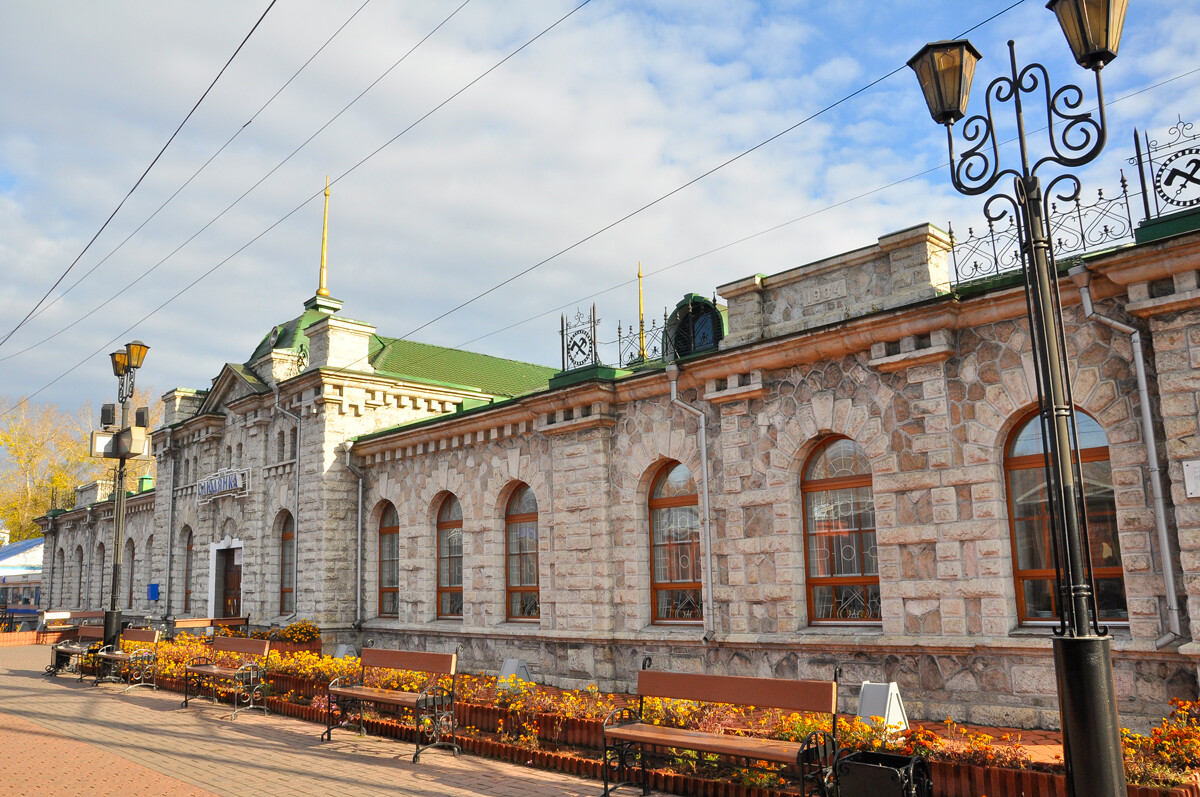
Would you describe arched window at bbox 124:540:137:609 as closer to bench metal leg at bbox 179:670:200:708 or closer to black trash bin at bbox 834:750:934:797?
bench metal leg at bbox 179:670:200:708

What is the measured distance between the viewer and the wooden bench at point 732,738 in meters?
7.27

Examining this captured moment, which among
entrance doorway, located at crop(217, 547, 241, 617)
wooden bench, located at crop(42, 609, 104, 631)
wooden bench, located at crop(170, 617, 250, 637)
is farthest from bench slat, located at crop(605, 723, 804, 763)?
wooden bench, located at crop(42, 609, 104, 631)

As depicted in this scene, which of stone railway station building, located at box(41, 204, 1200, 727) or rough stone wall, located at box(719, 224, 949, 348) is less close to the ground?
rough stone wall, located at box(719, 224, 949, 348)

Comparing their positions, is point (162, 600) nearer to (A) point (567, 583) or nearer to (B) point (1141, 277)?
(A) point (567, 583)

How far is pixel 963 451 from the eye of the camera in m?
10.1

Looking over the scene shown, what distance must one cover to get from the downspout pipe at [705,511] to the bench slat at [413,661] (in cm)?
348

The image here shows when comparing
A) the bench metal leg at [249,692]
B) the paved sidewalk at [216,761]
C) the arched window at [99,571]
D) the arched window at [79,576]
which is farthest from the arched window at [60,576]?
the bench metal leg at [249,692]

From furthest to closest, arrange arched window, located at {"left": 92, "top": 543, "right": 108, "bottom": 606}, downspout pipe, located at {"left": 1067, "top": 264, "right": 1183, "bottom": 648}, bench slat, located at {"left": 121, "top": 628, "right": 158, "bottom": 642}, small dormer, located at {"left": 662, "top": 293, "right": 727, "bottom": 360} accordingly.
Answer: arched window, located at {"left": 92, "top": 543, "right": 108, "bottom": 606}
bench slat, located at {"left": 121, "top": 628, "right": 158, "bottom": 642}
small dormer, located at {"left": 662, "top": 293, "right": 727, "bottom": 360}
downspout pipe, located at {"left": 1067, "top": 264, "right": 1183, "bottom": 648}

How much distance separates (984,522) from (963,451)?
32.3 inches

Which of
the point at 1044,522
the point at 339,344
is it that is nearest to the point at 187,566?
the point at 339,344

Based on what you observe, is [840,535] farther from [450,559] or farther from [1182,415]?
[450,559]

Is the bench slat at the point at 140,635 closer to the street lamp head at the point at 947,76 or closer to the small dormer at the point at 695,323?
the small dormer at the point at 695,323

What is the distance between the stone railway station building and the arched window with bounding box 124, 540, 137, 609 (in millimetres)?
15413

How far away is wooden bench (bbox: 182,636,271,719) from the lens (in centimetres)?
1355
